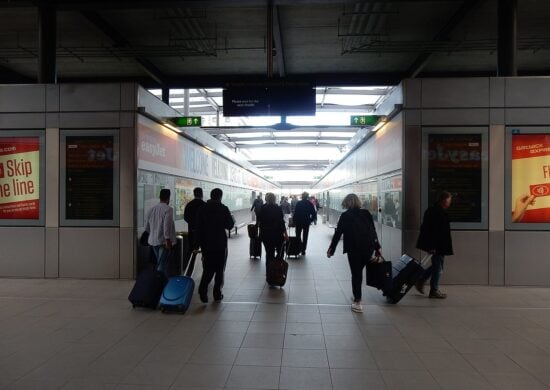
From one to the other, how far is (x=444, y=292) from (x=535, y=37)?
6317 mm

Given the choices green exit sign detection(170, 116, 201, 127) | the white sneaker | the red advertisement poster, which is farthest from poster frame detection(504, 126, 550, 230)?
the red advertisement poster

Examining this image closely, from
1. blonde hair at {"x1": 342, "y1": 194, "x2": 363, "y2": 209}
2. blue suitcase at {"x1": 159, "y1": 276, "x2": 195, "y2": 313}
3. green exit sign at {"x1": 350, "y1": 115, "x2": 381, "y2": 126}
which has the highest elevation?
green exit sign at {"x1": 350, "y1": 115, "x2": 381, "y2": 126}

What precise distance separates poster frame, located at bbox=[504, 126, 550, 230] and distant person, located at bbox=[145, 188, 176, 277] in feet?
17.2

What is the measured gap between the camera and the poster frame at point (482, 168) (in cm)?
629

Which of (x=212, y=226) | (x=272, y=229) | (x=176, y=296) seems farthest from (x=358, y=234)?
(x=176, y=296)

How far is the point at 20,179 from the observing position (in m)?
6.85

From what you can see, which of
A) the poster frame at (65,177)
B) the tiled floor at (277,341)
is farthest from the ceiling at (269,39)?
the tiled floor at (277,341)

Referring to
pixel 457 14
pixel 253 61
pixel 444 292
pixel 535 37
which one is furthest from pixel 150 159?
pixel 535 37

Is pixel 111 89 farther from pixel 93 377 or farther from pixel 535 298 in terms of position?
pixel 535 298

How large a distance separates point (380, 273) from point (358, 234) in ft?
2.31

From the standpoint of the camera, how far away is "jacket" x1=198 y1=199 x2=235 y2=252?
527 cm

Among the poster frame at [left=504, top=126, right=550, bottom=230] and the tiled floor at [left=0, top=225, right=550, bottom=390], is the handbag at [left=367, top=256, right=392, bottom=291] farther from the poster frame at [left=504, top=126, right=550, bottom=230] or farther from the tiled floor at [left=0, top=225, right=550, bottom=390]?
the poster frame at [left=504, top=126, right=550, bottom=230]

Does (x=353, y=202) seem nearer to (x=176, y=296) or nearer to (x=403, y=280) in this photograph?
(x=403, y=280)

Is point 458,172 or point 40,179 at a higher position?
point 458,172
